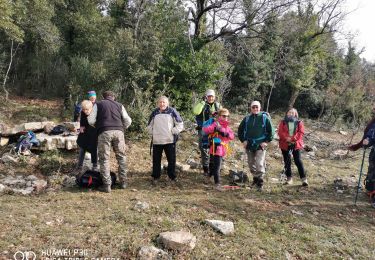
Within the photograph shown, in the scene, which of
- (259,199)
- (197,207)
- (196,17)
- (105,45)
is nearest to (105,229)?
(197,207)

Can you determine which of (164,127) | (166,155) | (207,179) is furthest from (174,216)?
(207,179)

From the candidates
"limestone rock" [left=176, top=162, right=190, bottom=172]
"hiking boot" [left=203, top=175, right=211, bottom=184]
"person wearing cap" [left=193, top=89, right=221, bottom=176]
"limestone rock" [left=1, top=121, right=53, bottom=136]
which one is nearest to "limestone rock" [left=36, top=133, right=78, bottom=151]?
"limestone rock" [left=1, top=121, right=53, bottom=136]

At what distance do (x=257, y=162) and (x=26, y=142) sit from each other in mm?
5327

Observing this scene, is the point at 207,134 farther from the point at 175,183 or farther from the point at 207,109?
the point at 175,183

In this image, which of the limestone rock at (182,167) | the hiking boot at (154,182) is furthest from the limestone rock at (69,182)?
the limestone rock at (182,167)

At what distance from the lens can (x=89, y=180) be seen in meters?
5.71

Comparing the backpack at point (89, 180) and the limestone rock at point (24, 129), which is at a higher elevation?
the limestone rock at point (24, 129)

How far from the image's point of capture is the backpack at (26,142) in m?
7.06

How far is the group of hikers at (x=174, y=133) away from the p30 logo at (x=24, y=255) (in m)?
2.22

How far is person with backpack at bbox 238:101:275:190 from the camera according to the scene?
6.32m

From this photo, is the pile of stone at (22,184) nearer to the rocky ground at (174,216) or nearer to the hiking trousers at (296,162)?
the rocky ground at (174,216)

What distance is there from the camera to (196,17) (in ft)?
→ 43.4

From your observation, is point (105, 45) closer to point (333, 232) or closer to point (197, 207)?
point (197, 207)

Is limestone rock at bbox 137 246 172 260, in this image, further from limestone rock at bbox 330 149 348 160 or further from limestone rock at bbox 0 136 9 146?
limestone rock at bbox 330 149 348 160
